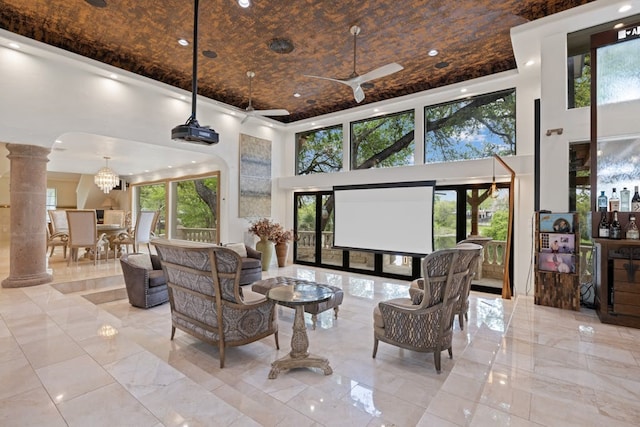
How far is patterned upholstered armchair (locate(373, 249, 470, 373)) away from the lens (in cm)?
280

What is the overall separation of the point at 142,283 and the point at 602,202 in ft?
20.8

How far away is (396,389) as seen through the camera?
263cm

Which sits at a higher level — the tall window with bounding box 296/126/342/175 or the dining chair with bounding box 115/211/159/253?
the tall window with bounding box 296/126/342/175

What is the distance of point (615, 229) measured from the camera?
362 cm

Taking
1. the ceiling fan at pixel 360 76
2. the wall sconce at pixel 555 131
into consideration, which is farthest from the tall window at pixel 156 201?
the wall sconce at pixel 555 131

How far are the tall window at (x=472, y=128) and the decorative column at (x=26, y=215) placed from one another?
6919mm

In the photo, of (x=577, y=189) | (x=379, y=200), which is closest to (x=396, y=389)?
(x=577, y=189)

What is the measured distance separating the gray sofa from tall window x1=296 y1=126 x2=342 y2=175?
4866mm

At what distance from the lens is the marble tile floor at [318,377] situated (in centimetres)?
197

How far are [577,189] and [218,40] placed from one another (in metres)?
5.58

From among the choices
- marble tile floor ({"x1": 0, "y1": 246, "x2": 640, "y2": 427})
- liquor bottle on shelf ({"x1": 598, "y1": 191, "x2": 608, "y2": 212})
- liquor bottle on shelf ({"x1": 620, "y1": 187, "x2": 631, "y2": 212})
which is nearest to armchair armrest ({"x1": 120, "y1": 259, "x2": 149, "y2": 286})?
marble tile floor ({"x1": 0, "y1": 246, "x2": 640, "y2": 427})

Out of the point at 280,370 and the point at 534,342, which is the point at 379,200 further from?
the point at 280,370

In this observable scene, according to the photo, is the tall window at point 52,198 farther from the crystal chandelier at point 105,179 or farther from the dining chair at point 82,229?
the dining chair at point 82,229

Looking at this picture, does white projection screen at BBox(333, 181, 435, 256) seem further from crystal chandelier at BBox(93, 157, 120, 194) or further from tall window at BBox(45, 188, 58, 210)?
tall window at BBox(45, 188, 58, 210)
